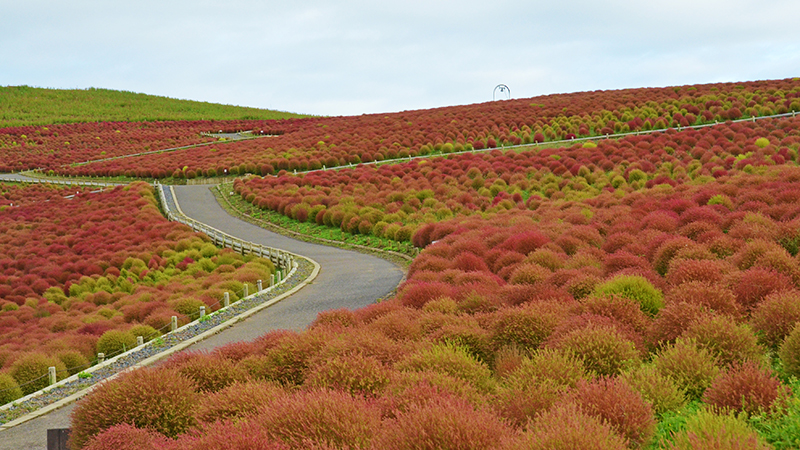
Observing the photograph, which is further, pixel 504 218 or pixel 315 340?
pixel 504 218

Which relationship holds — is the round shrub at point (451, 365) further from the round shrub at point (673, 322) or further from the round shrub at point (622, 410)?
the round shrub at point (673, 322)

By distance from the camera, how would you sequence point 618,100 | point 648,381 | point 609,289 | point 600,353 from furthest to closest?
point 618,100 < point 609,289 < point 600,353 < point 648,381

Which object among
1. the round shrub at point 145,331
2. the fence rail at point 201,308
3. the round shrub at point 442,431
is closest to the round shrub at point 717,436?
the round shrub at point 442,431

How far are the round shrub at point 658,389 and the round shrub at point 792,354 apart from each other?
103cm

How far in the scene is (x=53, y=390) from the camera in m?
11.6

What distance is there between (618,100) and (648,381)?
4378 cm

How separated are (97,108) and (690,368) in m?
120

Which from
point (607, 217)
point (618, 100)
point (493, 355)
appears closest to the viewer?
point (493, 355)

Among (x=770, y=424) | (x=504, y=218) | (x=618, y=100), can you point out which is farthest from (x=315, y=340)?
(x=618, y=100)

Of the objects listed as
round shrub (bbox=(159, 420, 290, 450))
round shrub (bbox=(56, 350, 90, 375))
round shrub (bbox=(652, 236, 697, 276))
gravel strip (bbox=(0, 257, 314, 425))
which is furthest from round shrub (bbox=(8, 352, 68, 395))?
round shrub (bbox=(652, 236, 697, 276))

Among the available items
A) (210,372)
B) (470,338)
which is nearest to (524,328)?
(470,338)

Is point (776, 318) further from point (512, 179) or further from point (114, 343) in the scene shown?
point (512, 179)

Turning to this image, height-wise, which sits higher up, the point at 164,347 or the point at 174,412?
the point at 174,412

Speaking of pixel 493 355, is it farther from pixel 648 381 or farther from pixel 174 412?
pixel 174 412
